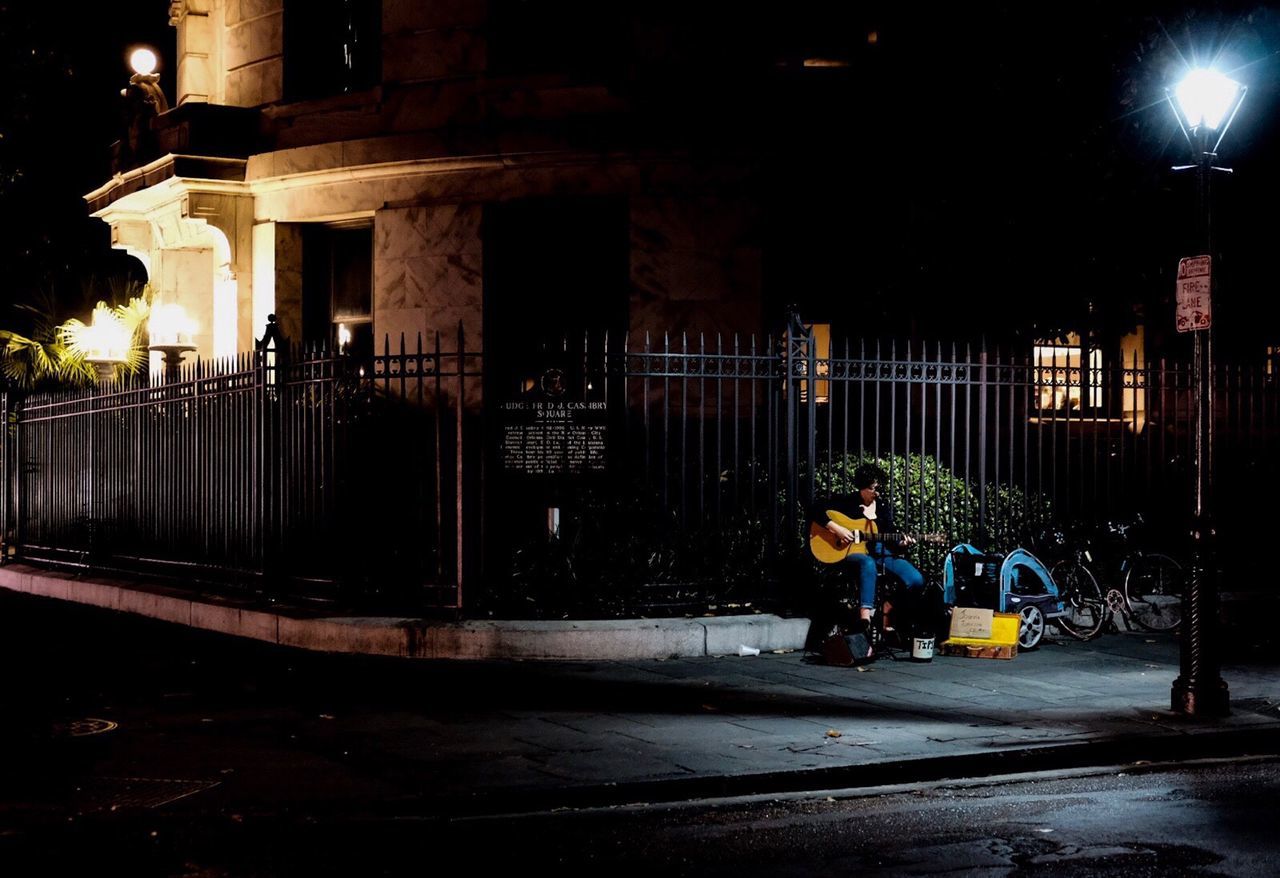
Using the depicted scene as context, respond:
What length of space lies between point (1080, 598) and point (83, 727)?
8430 mm

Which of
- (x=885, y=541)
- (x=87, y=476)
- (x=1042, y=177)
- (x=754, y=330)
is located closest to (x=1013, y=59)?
(x=1042, y=177)

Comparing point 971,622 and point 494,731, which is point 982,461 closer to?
point 971,622

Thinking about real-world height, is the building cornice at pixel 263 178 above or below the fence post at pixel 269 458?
above

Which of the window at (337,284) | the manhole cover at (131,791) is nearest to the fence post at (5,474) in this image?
the window at (337,284)

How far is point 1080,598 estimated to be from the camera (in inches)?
523

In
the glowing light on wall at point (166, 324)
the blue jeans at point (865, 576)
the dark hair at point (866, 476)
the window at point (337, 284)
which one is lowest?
the blue jeans at point (865, 576)

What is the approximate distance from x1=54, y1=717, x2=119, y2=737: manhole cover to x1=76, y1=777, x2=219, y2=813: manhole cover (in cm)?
134

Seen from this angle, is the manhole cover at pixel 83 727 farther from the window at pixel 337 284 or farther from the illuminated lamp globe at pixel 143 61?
the illuminated lamp globe at pixel 143 61

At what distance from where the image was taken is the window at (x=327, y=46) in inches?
727

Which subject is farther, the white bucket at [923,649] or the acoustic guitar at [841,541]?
the acoustic guitar at [841,541]

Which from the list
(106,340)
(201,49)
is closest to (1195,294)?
(201,49)

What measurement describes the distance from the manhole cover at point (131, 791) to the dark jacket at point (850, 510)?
19.3 ft

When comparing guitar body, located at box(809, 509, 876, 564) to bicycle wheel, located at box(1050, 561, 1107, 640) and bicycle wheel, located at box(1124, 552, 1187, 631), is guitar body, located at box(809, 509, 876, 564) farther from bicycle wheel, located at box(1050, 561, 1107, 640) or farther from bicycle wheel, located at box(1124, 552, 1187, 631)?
bicycle wheel, located at box(1124, 552, 1187, 631)

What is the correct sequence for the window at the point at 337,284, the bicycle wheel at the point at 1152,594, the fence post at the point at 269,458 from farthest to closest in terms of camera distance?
the window at the point at 337,284, the bicycle wheel at the point at 1152,594, the fence post at the point at 269,458
